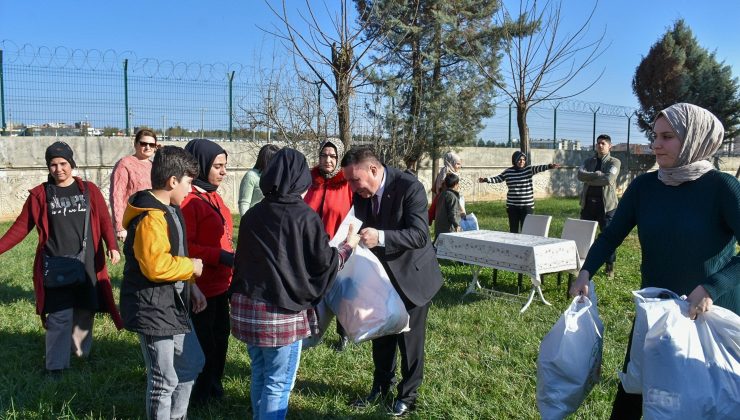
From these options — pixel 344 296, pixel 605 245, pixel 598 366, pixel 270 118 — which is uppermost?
pixel 270 118

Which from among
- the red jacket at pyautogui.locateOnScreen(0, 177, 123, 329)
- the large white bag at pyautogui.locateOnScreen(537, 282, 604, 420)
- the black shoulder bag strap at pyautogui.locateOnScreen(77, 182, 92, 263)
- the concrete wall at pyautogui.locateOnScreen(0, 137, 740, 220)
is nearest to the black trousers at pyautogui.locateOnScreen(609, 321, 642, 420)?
the large white bag at pyautogui.locateOnScreen(537, 282, 604, 420)

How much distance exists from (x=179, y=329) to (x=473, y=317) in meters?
3.31

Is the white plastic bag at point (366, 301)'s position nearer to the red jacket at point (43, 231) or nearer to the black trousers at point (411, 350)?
the black trousers at point (411, 350)

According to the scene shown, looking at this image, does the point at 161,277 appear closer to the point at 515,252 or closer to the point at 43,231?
the point at 43,231

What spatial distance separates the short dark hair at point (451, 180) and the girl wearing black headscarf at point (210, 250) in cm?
436

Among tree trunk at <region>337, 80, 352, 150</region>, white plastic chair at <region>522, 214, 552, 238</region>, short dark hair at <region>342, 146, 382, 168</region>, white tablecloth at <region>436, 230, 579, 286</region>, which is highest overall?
tree trunk at <region>337, 80, 352, 150</region>

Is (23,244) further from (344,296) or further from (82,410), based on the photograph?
(344,296)

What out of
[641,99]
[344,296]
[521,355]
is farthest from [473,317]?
[641,99]

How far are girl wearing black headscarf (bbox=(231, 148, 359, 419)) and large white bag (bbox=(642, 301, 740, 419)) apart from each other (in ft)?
4.56

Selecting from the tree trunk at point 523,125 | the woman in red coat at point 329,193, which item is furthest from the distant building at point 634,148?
the woman in red coat at point 329,193

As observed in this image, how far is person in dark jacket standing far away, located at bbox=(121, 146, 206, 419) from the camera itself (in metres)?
2.61

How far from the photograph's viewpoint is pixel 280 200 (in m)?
2.59

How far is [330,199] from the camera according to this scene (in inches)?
171

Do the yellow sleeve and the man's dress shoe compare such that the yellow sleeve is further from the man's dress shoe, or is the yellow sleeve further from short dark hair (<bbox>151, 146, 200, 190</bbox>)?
the man's dress shoe
